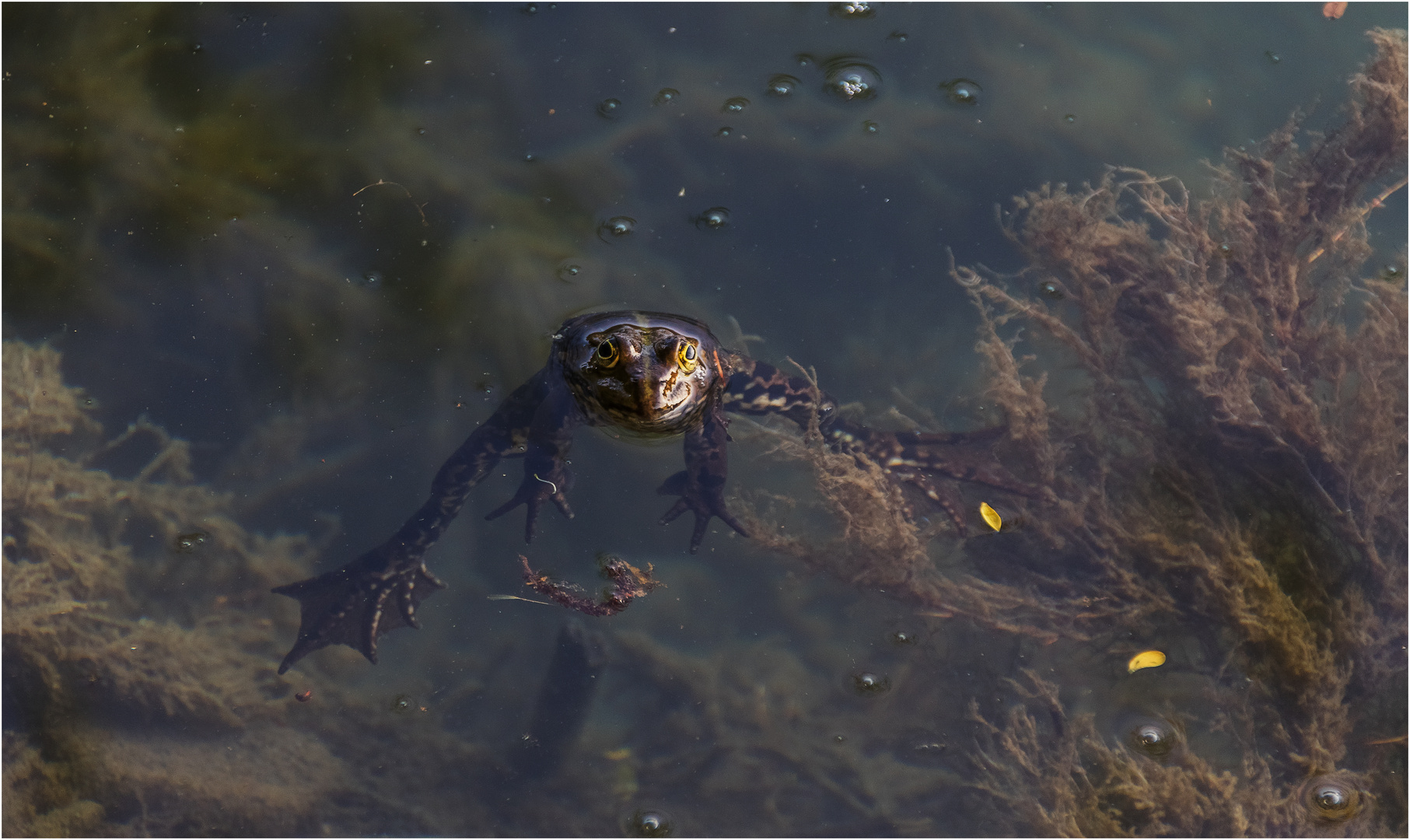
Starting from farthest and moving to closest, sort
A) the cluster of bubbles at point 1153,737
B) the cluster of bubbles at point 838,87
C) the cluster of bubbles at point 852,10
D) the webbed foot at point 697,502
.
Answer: the cluster of bubbles at point 852,10 < the cluster of bubbles at point 838,87 < the webbed foot at point 697,502 < the cluster of bubbles at point 1153,737

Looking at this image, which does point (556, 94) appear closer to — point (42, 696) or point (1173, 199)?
point (1173, 199)

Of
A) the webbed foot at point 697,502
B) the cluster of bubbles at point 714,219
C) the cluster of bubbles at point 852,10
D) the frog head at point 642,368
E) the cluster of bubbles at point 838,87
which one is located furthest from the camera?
the cluster of bubbles at point 852,10

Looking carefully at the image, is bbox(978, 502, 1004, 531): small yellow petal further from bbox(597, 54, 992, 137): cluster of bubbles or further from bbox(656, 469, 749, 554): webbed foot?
bbox(597, 54, 992, 137): cluster of bubbles

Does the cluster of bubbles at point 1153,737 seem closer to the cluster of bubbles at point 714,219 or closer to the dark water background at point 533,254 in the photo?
the dark water background at point 533,254

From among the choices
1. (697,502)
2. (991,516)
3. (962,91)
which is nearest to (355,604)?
(697,502)

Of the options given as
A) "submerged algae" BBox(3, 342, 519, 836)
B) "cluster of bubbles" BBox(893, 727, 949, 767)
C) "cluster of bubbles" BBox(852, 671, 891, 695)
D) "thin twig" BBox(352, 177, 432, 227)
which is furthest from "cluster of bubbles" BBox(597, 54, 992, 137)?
"cluster of bubbles" BBox(893, 727, 949, 767)

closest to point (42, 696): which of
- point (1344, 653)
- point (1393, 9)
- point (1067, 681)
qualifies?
point (1067, 681)

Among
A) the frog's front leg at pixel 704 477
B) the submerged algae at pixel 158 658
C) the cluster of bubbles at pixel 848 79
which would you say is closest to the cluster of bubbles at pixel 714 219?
the cluster of bubbles at pixel 848 79
